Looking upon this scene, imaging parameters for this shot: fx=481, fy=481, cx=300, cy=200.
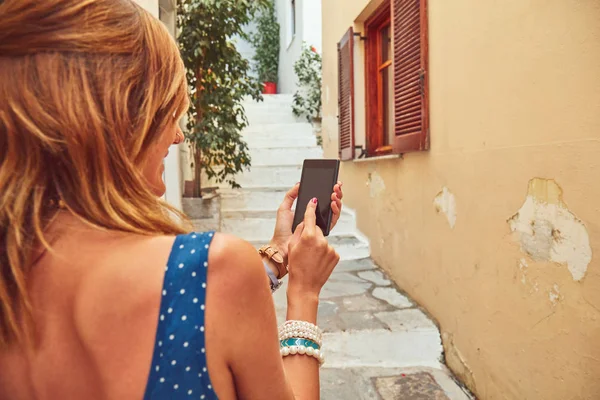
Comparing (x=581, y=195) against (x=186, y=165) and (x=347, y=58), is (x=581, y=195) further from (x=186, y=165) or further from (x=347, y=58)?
(x=186, y=165)

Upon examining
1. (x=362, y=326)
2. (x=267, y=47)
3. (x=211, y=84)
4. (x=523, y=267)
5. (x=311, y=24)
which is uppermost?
(x=267, y=47)

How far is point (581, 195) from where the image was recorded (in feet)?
4.67

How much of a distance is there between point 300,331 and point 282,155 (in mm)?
5356

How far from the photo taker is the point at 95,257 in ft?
1.76

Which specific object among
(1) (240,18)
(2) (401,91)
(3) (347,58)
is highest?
(1) (240,18)

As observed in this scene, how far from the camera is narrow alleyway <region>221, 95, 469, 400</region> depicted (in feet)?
6.97

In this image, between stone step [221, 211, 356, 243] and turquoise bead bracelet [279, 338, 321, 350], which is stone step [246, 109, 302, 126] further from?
turquoise bead bracelet [279, 338, 321, 350]

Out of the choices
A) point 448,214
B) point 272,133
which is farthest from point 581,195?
point 272,133

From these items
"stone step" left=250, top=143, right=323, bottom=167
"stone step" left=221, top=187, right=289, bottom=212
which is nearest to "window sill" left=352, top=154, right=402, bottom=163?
"stone step" left=221, top=187, right=289, bottom=212

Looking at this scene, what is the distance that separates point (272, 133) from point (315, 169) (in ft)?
18.4

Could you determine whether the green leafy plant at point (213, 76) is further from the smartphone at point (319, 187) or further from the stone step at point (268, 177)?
the smartphone at point (319, 187)

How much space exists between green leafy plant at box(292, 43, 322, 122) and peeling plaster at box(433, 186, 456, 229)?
4.71m

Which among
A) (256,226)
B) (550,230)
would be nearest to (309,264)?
(550,230)

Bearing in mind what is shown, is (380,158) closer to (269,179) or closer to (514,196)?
(514,196)
